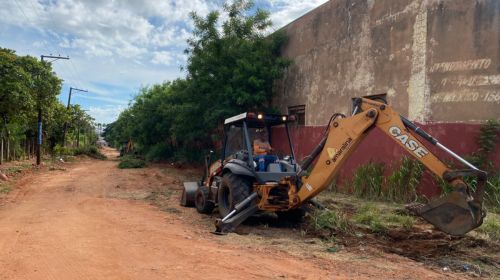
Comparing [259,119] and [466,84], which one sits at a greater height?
[466,84]

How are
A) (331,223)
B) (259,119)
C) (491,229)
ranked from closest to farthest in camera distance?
(491,229)
(331,223)
(259,119)

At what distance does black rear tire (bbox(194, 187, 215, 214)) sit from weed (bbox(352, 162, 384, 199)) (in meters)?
4.59

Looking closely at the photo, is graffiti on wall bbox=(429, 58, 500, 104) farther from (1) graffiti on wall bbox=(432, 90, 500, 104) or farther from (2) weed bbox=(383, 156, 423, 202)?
(2) weed bbox=(383, 156, 423, 202)

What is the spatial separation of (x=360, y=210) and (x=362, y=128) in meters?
3.38

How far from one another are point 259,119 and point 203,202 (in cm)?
285

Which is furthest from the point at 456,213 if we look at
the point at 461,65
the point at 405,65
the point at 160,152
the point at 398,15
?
the point at 160,152

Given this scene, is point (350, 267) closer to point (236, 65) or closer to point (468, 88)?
point (468, 88)

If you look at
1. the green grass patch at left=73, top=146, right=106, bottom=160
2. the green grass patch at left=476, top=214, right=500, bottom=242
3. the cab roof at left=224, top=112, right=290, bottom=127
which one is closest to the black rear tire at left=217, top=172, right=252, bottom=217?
the cab roof at left=224, top=112, right=290, bottom=127

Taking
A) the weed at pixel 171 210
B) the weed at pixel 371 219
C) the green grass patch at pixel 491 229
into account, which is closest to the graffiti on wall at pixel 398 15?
the weed at pixel 371 219

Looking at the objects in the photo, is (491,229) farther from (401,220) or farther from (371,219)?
(371,219)

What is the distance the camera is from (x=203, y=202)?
11203mm

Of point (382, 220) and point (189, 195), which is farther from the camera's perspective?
point (189, 195)

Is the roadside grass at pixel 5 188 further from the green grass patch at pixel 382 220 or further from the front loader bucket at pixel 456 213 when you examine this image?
the front loader bucket at pixel 456 213

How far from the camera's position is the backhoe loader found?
20.4 feet
